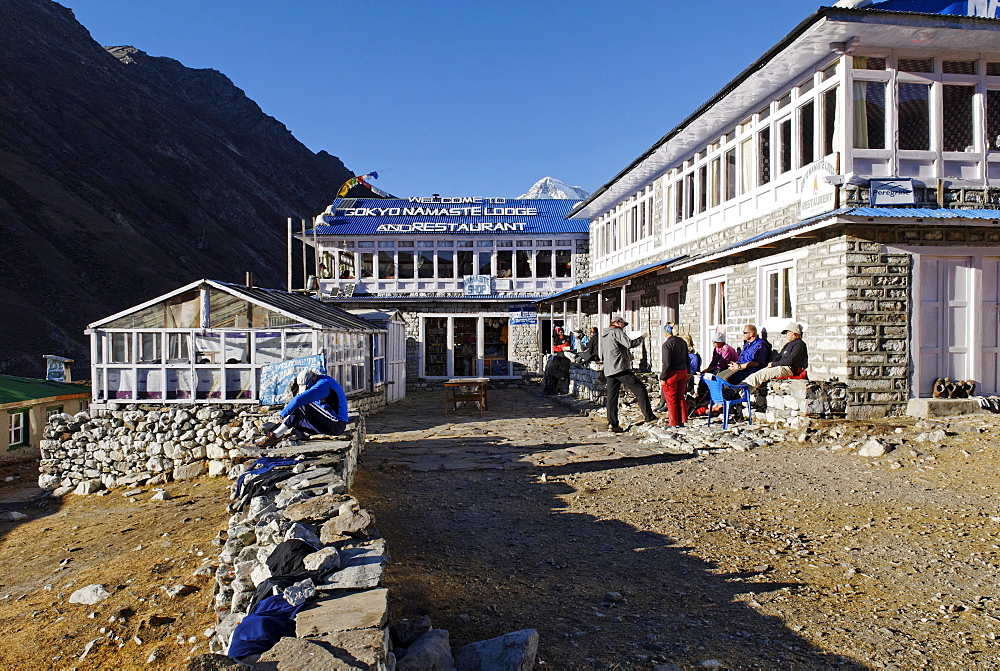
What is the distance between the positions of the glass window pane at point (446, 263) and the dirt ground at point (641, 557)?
16.9 m

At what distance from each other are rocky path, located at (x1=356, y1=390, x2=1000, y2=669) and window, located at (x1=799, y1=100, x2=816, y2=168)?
4.49 meters

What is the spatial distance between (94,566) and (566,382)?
13.3 meters

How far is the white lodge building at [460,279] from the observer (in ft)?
84.4

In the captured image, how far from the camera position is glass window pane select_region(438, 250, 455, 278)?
2660 centimetres

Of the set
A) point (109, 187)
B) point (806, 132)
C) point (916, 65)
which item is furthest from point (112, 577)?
point (109, 187)

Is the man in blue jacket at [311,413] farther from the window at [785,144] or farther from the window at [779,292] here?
the window at [785,144]

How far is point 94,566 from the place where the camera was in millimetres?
7574

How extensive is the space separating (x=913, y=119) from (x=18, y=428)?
21.8 m

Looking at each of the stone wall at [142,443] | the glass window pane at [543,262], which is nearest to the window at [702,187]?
the stone wall at [142,443]

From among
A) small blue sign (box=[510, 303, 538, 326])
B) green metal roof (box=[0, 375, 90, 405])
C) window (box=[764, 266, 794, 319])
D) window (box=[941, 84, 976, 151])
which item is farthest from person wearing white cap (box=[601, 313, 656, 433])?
green metal roof (box=[0, 375, 90, 405])

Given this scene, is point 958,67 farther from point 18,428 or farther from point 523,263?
point 18,428

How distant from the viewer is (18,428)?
1828 centimetres

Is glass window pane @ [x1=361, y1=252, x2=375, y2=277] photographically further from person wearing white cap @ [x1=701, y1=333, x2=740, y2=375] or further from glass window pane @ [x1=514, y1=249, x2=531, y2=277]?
person wearing white cap @ [x1=701, y1=333, x2=740, y2=375]

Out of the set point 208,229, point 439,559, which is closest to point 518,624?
point 439,559
